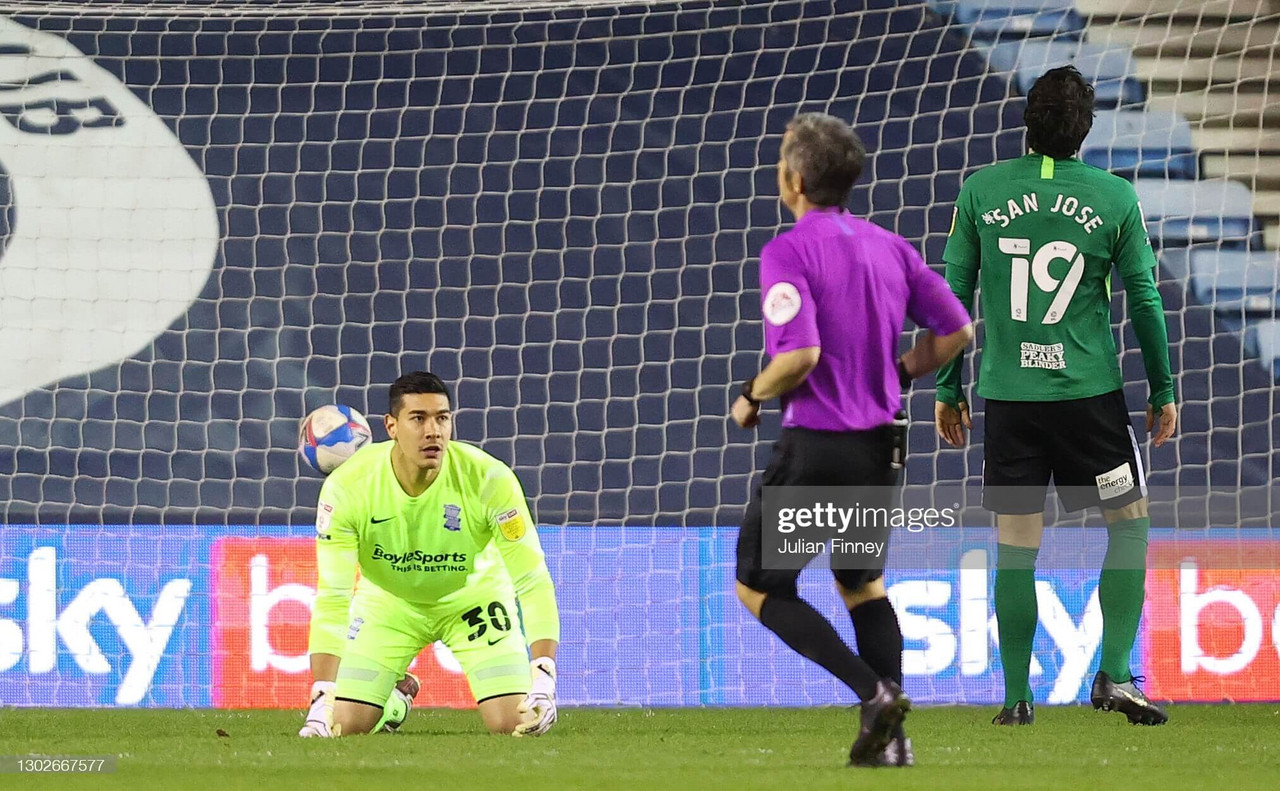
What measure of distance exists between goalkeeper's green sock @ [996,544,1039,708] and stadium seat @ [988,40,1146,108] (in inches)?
180

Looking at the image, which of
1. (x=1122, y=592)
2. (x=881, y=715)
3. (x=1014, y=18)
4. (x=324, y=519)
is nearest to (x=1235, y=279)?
(x=1014, y=18)

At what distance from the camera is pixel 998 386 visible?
14.1 feet

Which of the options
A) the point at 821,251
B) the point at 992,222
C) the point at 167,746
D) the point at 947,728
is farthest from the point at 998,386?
the point at 167,746

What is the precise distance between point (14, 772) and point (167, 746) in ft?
2.57

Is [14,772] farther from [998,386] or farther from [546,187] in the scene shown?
[546,187]

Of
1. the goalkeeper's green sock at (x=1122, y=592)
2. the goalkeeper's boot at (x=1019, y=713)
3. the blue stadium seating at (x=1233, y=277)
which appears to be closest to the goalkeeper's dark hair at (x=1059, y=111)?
the goalkeeper's green sock at (x=1122, y=592)

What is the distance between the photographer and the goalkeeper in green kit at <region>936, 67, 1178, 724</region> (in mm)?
4242

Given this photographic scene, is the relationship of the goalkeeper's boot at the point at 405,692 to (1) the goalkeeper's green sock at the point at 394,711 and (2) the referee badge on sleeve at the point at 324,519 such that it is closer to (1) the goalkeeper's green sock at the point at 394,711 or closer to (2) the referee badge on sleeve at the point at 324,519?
(1) the goalkeeper's green sock at the point at 394,711

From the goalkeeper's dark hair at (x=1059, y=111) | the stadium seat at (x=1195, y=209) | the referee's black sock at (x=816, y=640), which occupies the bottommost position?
the referee's black sock at (x=816, y=640)

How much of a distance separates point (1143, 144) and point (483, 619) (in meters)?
5.02

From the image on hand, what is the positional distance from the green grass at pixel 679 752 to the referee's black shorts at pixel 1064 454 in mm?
543

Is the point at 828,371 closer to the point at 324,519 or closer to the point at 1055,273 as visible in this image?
the point at 1055,273

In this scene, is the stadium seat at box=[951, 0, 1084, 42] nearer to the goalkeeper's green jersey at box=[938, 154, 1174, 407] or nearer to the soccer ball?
the soccer ball

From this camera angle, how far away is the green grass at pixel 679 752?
316 centimetres
